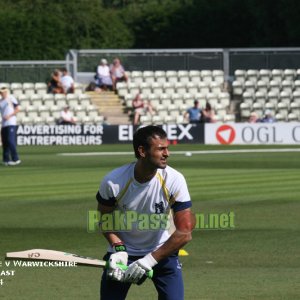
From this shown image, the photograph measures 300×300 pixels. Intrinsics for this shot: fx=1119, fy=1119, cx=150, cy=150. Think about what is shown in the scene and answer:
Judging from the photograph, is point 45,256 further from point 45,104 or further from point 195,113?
point 45,104

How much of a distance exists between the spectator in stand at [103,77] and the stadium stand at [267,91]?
166 inches

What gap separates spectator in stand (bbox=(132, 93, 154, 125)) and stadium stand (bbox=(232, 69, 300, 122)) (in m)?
3.20

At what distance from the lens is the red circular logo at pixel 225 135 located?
3406 centimetres

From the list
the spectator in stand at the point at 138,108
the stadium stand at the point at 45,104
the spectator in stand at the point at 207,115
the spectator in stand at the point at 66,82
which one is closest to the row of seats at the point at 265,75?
the spectator in stand at the point at 207,115

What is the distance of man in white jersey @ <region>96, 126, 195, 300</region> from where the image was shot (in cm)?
669

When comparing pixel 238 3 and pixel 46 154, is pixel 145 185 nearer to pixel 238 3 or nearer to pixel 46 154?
pixel 46 154

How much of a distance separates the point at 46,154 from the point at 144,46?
25225mm

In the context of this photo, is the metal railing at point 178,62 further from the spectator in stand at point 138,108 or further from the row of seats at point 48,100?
the spectator in stand at point 138,108

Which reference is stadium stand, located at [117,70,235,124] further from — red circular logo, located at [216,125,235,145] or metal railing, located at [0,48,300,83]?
red circular logo, located at [216,125,235,145]

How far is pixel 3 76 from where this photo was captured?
37.2 meters

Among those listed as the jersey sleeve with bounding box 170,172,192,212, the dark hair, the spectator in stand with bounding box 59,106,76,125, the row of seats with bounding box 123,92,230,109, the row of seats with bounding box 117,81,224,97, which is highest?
the dark hair

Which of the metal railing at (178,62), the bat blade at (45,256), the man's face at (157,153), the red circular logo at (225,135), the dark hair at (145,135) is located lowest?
the red circular logo at (225,135)

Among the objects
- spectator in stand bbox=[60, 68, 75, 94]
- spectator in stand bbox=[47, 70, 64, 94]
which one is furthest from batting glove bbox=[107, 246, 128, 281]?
spectator in stand bbox=[60, 68, 75, 94]

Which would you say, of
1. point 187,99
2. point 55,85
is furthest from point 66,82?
point 187,99
